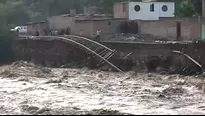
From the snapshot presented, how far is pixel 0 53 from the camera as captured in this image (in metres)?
62.2

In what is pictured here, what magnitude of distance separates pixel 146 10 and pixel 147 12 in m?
0.28

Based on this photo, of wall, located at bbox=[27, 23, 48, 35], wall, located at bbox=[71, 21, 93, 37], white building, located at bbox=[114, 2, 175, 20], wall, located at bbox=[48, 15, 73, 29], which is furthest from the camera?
wall, located at bbox=[27, 23, 48, 35]

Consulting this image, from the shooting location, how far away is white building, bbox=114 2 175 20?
2411 inches

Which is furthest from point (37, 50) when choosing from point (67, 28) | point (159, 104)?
point (159, 104)

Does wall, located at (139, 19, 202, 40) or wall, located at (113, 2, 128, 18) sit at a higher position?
wall, located at (113, 2, 128, 18)

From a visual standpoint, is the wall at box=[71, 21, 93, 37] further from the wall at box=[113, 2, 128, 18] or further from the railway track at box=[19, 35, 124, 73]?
the wall at box=[113, 2, 128, 18]

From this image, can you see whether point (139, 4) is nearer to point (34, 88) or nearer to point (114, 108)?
point (34, 88)

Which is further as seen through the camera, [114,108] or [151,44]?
[151,44]

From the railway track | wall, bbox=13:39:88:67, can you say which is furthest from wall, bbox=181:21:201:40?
wall, bbox=13:39:88:67

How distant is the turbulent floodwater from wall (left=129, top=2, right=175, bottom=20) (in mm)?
23826

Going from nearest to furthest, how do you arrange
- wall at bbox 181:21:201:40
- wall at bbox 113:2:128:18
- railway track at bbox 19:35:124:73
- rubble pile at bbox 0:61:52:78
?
rubble pile at bbox 0:61:52:78
wall at bbox 181:21:201:40
railway track at bbox 19:35:124:73
wall at bbox 113:2:128:18

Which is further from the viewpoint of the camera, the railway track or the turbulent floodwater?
the railway track

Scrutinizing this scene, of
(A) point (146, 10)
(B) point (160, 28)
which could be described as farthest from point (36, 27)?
(B) point (160, 28)

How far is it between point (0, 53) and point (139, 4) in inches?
744
